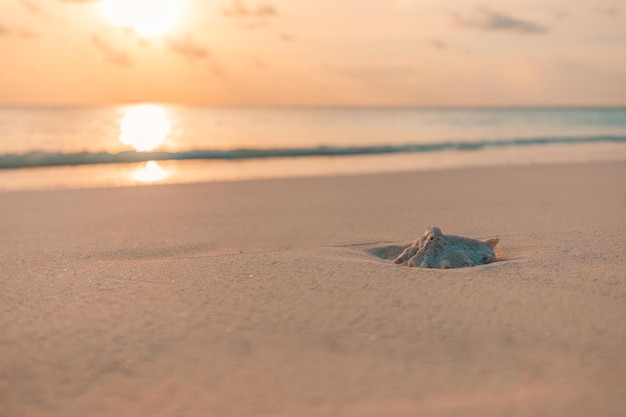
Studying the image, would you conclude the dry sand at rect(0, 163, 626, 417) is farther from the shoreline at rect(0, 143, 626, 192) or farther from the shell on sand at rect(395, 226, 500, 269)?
the shoreline at rect(0, 143, 626, 192)

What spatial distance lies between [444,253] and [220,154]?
16696 millimetres

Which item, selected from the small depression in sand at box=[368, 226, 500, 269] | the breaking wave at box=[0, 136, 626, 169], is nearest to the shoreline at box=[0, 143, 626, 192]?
the breaking wave at box=[0, 136, 626, 169]

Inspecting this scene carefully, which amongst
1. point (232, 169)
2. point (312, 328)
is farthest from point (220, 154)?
point (312, 328)

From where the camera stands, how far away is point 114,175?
1433 centimetres

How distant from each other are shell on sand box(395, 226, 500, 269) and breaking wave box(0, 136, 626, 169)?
14.8 metres

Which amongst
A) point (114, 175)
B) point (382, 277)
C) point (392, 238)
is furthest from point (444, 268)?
point (114, 175)

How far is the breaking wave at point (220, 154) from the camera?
59.4 ft

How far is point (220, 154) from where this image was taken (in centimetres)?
2081

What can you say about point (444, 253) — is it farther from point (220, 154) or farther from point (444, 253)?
point (220, 154)

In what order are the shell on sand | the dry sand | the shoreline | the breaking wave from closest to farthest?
the dry sand < the shell on sand < the shoreline < the breaking wave

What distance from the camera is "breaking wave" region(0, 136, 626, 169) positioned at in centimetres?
1811

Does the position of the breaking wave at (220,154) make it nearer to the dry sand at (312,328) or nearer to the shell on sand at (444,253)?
the dry sand at (312,328)

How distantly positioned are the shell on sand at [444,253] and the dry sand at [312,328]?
0.88 ft

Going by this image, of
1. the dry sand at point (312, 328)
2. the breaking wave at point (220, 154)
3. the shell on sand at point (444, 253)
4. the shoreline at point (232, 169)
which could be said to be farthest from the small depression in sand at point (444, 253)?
the breaking wave at point (220, 154)
